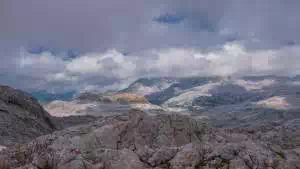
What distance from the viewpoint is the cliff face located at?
91188mm

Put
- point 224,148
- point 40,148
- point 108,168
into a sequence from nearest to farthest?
point 108,168 → point 224,148 → point 40,148

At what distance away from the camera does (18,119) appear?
341 feet

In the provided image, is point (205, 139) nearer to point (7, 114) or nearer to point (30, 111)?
point (7, 114)

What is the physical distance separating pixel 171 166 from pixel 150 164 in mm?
1892

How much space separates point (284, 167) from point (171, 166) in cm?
988

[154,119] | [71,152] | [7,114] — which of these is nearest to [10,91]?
[7,114]

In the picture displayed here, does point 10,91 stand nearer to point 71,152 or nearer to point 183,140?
point 183,140

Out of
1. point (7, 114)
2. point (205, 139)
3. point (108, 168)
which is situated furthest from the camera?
point (7, 114)

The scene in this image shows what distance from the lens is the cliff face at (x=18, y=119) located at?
91.2m

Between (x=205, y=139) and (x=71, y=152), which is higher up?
(x=71, y=152)

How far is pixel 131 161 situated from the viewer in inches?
1187

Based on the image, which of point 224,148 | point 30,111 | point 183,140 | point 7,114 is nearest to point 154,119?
point 183,140

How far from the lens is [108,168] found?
28781 mm

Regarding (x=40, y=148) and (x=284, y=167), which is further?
(x=40, y=148)
